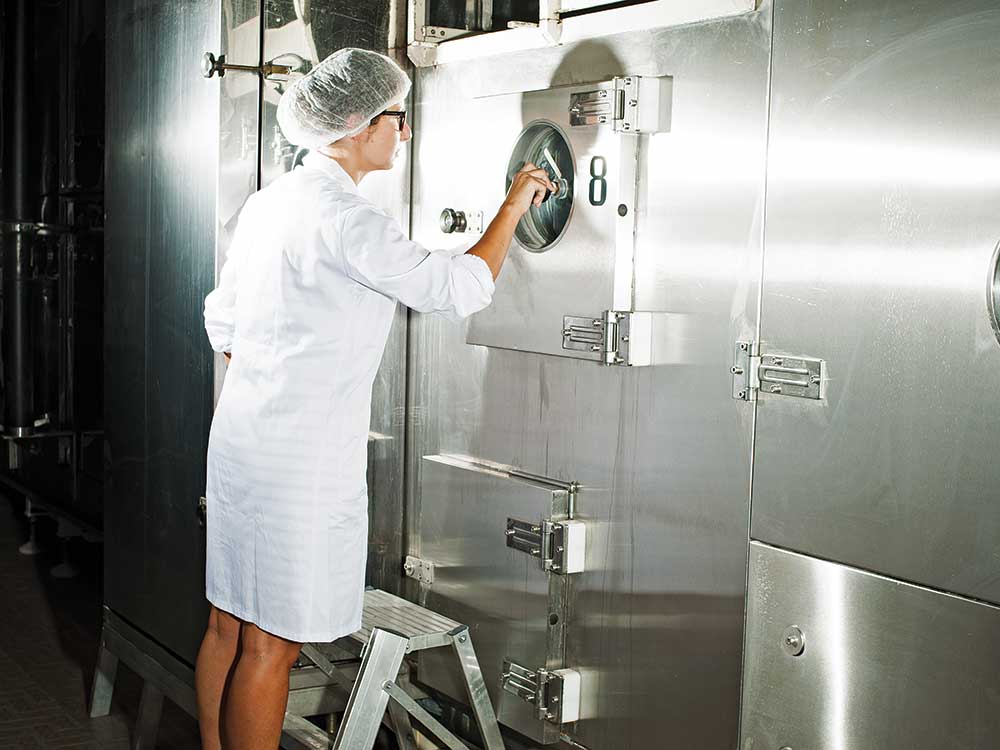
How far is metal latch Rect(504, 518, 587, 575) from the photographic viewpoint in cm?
248

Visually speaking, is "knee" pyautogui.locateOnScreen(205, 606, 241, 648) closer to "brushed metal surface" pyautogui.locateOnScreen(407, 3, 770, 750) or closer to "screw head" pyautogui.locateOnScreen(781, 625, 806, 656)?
"brushed metal surface" pyautogui.locateOnScreen(407, 3, 770, 750)

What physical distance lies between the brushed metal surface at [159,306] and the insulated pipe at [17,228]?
1908mm

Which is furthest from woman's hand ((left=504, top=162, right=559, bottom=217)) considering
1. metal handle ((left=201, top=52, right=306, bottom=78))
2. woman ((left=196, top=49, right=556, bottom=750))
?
metal handle ((left=201, top=52, right=306, bottom=78))

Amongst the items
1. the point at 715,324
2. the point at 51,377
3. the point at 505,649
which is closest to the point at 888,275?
the point at 715,324

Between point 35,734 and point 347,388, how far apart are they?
5.40ft

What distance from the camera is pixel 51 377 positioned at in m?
5.11

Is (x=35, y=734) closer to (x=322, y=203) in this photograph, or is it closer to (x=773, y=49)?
(x=322, y=203)

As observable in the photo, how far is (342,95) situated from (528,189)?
0.43m

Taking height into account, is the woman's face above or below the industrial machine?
above

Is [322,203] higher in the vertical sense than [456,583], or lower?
higher

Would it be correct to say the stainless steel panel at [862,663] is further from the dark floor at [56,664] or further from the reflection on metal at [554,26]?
the dark floor at [56,664]

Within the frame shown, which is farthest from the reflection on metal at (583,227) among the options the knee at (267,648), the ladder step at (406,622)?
the knee at (267,648)

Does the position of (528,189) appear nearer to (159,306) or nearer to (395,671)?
(395,671)

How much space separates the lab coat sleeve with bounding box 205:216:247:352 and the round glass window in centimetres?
59
